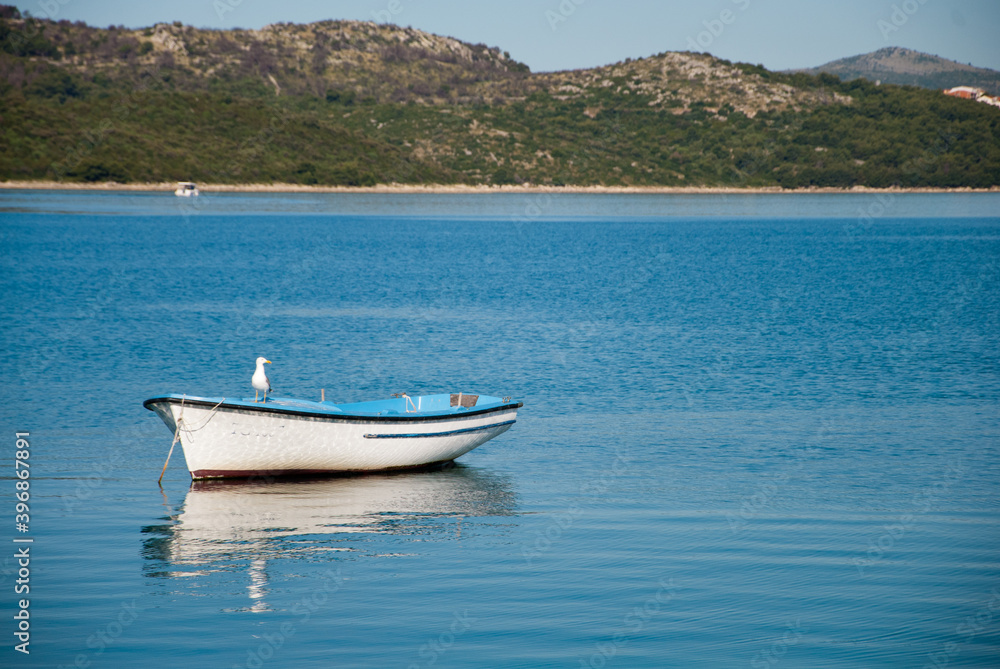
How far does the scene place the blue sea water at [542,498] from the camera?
32.8 feet

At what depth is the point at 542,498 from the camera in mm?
15008

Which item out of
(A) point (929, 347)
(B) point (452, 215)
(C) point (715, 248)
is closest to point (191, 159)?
(B) point (452, 215)

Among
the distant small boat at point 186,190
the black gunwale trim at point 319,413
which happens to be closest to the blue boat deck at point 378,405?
the black gunwale trim at point 319,413

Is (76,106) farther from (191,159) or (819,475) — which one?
(819,475)

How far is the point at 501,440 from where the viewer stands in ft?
62.5

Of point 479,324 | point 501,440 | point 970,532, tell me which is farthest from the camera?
point 479,324

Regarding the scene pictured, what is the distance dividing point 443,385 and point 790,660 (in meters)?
15.4

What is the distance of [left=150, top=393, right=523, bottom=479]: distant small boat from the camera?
15.0 m

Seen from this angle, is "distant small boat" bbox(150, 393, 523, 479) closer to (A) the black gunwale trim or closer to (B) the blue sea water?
(A) the black gunwale trim

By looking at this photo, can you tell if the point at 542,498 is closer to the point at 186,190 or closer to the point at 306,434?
the point at 306,434

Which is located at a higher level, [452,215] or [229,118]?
[229,118]

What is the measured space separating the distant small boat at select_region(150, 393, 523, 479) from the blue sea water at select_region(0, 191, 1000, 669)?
41 centimetres

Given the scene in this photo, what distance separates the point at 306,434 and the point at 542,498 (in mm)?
4013

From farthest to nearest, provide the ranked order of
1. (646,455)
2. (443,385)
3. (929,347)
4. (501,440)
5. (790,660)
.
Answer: (929,347) < (443,385) < (501,440) < (646,455) < (790,660)
